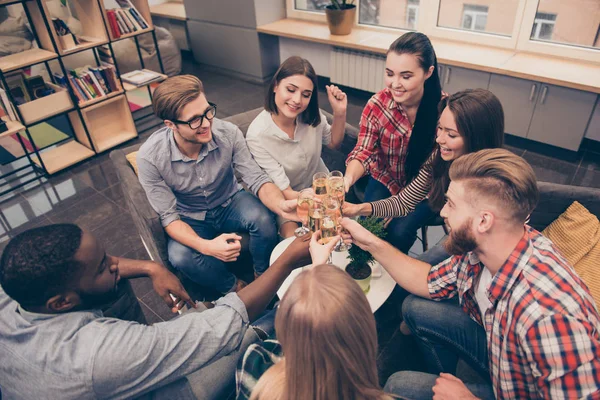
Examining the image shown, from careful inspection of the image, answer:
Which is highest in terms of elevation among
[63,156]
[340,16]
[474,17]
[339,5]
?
[339,5]

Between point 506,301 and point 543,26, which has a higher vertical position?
point 543,26

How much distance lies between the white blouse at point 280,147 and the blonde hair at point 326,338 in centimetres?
144

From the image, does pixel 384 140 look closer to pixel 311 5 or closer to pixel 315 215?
pixel 315 215

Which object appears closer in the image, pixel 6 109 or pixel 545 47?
pixel 6 109

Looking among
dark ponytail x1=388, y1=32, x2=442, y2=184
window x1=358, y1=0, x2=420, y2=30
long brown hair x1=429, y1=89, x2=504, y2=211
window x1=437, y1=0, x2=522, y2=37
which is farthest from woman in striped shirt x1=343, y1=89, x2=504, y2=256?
window x1=358, y1=0, x2=420, y2=30

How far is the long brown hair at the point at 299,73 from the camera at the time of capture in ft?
6.91

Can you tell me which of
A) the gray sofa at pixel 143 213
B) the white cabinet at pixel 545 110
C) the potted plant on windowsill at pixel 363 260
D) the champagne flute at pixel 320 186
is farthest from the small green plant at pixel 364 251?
the white cabinet at pixel 545 110

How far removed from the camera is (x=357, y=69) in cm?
474

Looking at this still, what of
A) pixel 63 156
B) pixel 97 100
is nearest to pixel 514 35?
pixel 97 100

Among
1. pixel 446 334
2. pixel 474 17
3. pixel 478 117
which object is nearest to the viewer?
pixel 446 334

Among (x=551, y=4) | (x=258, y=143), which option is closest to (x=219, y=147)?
(x=258, y=143)

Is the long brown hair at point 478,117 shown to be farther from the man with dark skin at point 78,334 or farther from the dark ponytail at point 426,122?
the man with dark skin at point 78,334

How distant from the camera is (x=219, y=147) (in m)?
2.22

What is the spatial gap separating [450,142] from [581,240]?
2.32ft
